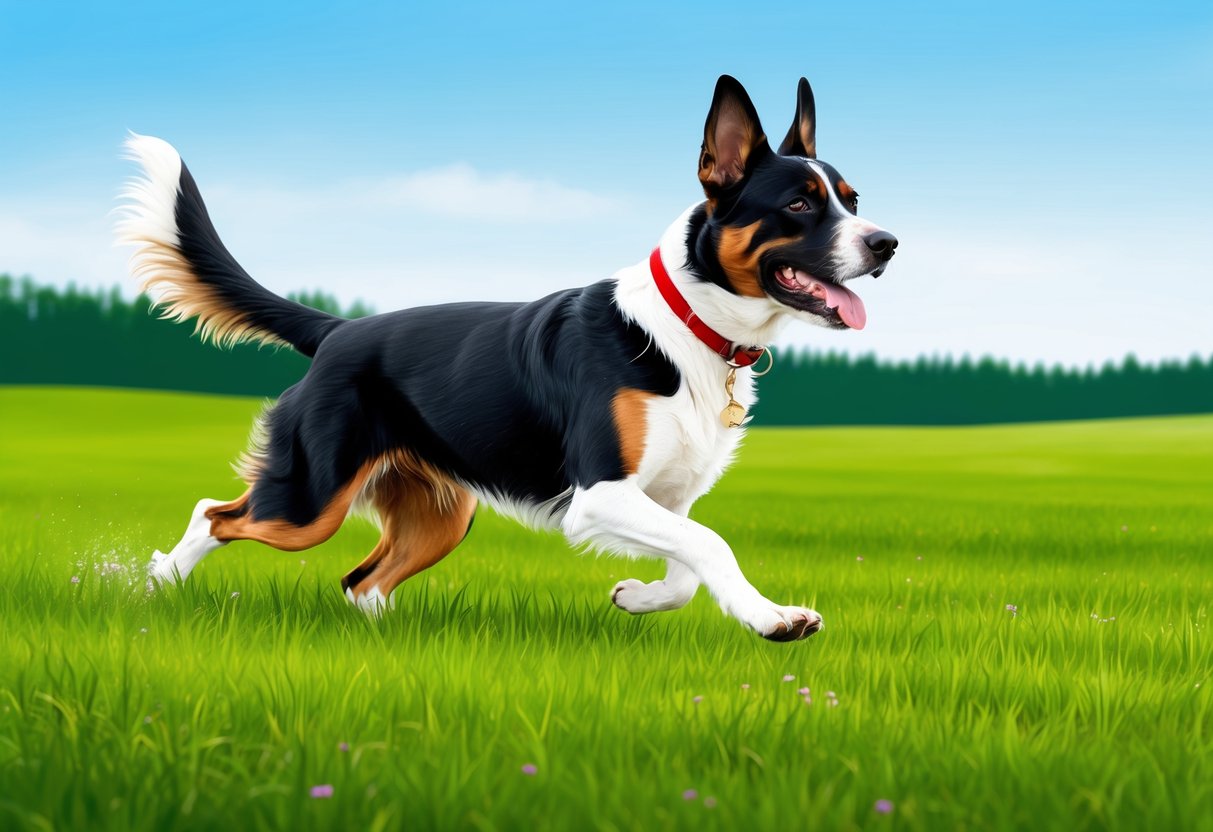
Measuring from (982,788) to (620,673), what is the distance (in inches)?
55.7

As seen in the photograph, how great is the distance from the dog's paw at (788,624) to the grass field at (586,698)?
0.53ft

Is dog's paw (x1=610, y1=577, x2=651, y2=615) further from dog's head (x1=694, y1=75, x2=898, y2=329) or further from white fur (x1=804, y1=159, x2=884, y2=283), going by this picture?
white fur (x1=804, y1=159, x2=884, y2=283)

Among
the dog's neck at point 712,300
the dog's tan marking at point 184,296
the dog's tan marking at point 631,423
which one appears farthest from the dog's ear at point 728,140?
the dog's tan marking at point 184,296

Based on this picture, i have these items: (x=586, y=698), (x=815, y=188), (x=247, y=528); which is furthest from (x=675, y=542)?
(x=247, y=528)

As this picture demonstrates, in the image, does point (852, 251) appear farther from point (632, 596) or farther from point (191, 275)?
point (191, 275)

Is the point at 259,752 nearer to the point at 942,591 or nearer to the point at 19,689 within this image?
the point at 19,689

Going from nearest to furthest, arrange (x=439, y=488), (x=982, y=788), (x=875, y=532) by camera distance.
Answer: (x=982, y=788) → (x=439, y=488) → (x=875, y=532)

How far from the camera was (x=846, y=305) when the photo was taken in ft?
15.6

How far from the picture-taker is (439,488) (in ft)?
19.1

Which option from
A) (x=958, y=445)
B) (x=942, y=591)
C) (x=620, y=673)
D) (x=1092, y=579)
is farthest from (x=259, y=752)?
(x=958, y=445)

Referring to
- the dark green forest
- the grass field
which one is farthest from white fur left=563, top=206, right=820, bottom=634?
the dark green forest

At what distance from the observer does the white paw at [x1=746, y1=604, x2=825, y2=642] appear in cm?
418

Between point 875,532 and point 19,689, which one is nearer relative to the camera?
point 19,689

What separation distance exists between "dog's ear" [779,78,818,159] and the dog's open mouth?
0.81 meters
